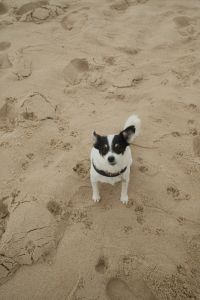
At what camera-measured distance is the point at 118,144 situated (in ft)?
10.7

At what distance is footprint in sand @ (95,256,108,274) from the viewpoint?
322 centimetres

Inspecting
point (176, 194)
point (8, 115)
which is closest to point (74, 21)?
point (8, 115)

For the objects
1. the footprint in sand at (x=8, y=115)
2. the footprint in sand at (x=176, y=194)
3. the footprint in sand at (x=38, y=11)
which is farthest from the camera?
the footprint in sand at (x=38, y=11)

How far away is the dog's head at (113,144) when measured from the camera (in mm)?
3219

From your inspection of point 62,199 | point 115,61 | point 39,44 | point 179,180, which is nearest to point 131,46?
point 115,61

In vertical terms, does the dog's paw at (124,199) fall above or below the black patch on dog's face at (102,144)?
below

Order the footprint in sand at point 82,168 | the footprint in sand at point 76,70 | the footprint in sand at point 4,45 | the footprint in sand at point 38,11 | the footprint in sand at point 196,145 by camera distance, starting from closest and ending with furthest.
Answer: the footprint in sand at point 82,168 < the footprint in sand at point 196,145 < the footprint in sand at point 76,70 < the footprint in sand at point 4,45 < the footprint in sand at point 38,11

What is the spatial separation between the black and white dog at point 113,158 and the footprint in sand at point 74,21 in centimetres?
355

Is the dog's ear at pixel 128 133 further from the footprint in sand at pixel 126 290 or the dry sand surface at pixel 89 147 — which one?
the footprint in sand at pixel 126 290

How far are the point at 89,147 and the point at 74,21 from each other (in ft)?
11.6

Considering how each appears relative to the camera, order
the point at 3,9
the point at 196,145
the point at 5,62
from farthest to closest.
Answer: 1. the point at 3,9
2. the point at 5,62
3. the point at 196,145

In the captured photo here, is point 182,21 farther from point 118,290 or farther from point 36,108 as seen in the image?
point 118,290

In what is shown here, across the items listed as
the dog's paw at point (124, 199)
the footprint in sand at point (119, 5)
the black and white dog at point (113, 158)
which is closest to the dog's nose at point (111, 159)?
the black and white dog at point (113, 158)

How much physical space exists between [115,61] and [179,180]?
2.80 m
